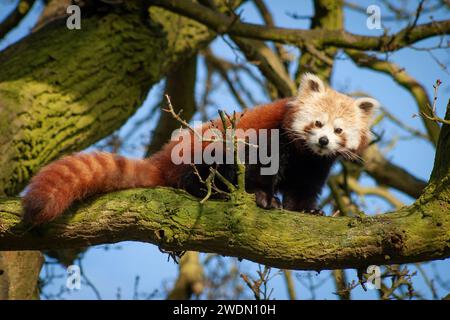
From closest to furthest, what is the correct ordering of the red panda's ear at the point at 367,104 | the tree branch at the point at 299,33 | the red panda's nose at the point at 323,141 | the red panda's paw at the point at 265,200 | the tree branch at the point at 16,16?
the red panda's paw at the point at 265,200 → the red panda's nose at the point at 323,141 → the red panda's ear at the point at 367,104 → the tree branch at the point at 299,33 → the tree branch at the point at 16,16

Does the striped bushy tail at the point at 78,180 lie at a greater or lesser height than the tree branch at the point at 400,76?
lesser

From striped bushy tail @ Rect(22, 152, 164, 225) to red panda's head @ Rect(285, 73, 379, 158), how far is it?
1.25 m

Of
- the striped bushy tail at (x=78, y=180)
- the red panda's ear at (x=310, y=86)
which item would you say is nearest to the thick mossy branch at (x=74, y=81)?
the striped bushy tail at (x=78, y=180)

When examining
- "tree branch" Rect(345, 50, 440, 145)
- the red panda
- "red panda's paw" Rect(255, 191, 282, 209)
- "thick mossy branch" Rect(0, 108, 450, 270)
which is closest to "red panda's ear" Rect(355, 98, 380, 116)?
the red panda

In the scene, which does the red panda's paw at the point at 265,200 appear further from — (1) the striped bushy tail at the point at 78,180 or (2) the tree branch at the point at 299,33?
(2) the tree branch at the point at 299,33

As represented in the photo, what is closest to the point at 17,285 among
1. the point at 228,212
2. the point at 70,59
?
the point at 70,59

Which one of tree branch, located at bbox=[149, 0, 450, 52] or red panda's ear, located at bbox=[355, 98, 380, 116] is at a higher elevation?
tree branch, located at bbox=[149, 0, 450, 52]

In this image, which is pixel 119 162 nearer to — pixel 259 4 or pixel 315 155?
pixel 315 155

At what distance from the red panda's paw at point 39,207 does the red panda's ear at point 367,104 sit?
2.96m

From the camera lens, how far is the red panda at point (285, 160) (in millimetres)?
4117

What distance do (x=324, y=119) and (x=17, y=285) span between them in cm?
290

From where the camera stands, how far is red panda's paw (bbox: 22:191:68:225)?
12.0 feet

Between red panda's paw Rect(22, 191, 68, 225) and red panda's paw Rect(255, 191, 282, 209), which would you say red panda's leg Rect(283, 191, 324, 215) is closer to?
red panda's paw Rect(255, 191, 282, 209)
